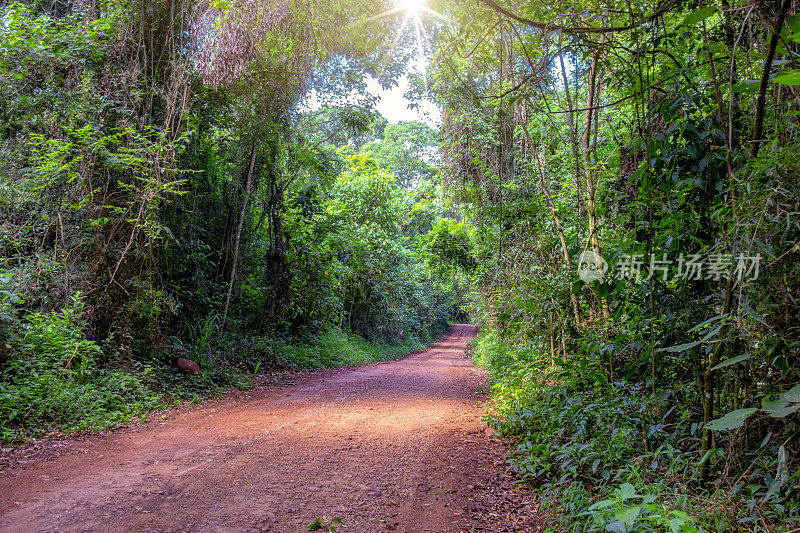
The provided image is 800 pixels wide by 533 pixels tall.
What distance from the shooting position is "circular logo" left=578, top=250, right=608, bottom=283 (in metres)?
3.33

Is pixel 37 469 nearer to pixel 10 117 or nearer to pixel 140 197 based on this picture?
pixel 140 197

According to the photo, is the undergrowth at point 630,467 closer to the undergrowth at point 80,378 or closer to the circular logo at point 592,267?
the circular logo at point 592,267

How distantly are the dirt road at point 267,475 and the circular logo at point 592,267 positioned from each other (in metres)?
1.91

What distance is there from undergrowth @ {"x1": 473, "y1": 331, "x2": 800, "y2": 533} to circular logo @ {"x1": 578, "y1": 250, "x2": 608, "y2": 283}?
3.03 ft

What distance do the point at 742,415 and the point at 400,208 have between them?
16.4 metres

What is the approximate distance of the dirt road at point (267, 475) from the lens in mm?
3121

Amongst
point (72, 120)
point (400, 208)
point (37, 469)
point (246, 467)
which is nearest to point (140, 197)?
point (72, 120)

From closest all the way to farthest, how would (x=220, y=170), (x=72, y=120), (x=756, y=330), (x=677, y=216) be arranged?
(x=756, y=330) → (x=677, y=216) → (x=72, y=120) → (x=220, y=170)

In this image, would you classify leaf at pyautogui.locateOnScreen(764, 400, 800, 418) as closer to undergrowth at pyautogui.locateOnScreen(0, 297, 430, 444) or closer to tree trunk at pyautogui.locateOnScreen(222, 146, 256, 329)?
undergrowth at pyautogui.locateOnScreen(0, 297, 430, 444)

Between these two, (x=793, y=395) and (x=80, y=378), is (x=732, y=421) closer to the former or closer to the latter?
(x=793, y=395)

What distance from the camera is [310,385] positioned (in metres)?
9.03

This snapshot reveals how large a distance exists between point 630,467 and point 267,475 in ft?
9.38

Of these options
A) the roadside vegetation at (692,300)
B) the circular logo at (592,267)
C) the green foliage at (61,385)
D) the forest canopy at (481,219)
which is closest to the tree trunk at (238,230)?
the forest canopy at (481,219)

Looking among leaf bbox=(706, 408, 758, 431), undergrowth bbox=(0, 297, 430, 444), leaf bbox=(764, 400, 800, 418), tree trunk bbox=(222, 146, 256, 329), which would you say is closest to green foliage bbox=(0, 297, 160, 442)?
undergrowth bbox=(0, 297, 430, 444)
